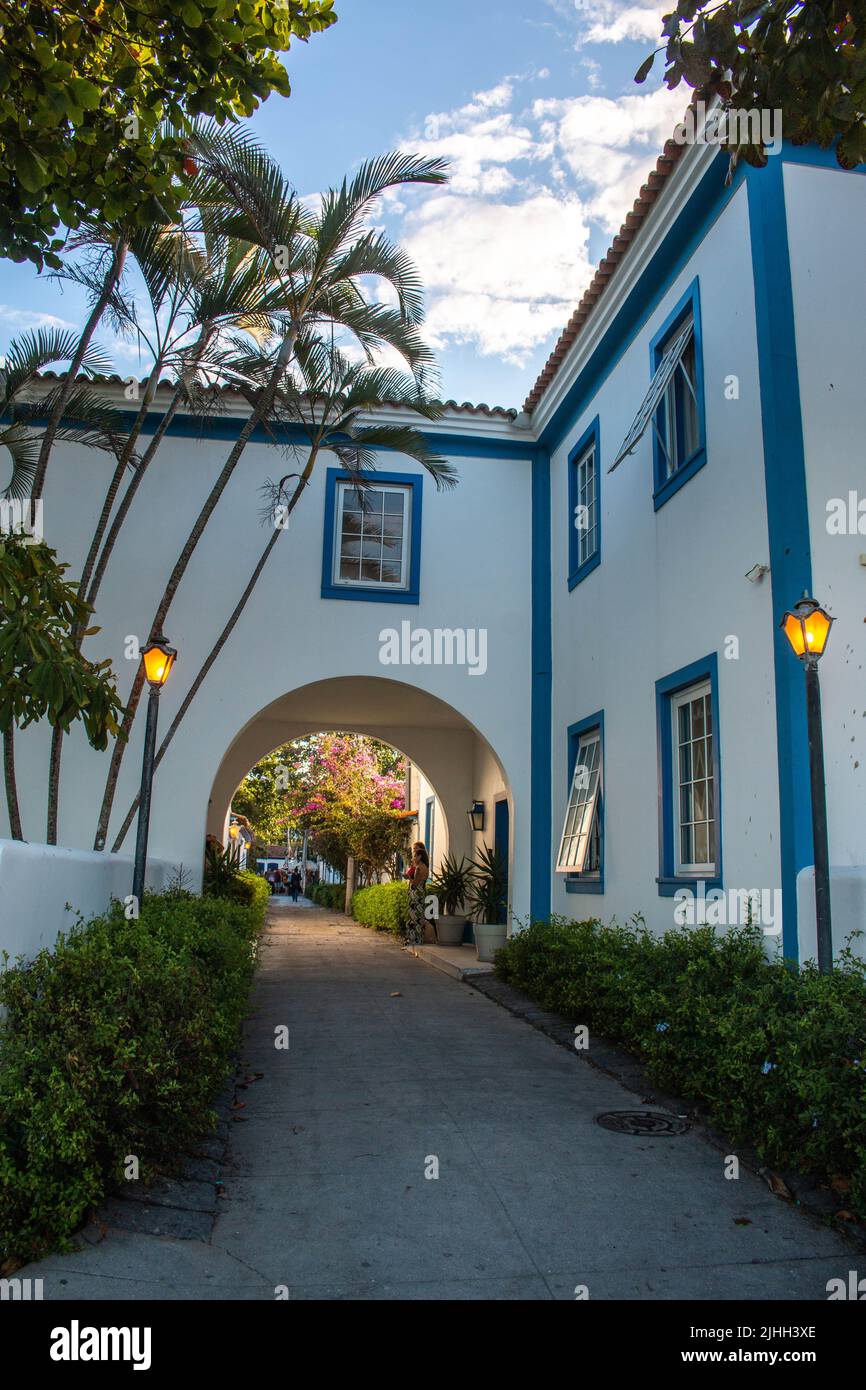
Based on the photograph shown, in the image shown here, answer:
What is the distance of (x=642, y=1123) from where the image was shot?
18.9 ft

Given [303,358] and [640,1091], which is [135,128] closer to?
[303,358]

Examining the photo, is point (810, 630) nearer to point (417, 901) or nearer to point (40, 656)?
point (40, 656)

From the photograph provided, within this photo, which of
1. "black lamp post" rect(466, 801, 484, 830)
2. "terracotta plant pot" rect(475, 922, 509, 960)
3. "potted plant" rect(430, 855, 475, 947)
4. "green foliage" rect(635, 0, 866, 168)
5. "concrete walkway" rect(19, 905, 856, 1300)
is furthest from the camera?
"black lamp post" rect(466, 801, 484, 830)

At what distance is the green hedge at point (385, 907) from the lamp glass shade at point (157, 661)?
30.3 feet

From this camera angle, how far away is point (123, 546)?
36.9 feet

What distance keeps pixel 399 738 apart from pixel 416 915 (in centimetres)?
278

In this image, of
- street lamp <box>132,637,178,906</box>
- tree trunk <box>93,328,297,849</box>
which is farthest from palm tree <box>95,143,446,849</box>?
street lamp <box>132,637,178,906</box>

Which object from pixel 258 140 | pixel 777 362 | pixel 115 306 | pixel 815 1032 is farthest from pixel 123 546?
pixel 815 1032

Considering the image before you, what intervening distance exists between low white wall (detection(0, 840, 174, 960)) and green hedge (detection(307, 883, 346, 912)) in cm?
2299

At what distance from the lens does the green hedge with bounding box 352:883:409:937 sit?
1756 centimetres

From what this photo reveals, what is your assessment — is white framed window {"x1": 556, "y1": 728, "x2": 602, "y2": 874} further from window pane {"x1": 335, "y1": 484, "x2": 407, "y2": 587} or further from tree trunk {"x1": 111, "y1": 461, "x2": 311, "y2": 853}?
tree trunk {"x1": 111, "y1": 461, "x2": 311, "y2": 853}

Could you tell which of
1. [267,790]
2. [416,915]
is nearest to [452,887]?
[416,915]

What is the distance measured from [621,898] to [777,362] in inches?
183

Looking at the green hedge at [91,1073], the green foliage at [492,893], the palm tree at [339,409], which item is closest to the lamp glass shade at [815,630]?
the green hedge at [91,1073]
